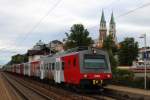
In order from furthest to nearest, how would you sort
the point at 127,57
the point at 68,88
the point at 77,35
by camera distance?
the point at 127,57, the point at 77,35, the point at 68,88

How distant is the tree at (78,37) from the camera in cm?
6103

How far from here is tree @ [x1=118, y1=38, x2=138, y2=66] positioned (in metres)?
117

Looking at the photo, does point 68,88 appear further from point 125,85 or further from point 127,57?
point 127,57

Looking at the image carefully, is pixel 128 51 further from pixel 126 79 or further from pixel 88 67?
pixel 88 67

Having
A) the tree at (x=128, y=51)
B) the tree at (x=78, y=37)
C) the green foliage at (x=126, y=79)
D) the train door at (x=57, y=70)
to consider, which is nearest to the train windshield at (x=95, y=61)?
the green foliage at (x=126, y=79)

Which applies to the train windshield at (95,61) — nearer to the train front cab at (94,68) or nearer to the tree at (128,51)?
the train front cab at (94,68)

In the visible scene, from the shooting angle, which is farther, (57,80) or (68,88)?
(57,80)

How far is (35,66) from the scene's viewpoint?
52688mm

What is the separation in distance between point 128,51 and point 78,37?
195ft

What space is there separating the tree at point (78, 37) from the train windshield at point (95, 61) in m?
33.2

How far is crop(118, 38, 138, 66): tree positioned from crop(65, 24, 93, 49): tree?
52259 mm

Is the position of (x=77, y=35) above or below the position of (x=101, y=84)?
above

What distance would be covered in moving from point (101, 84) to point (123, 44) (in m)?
96.3

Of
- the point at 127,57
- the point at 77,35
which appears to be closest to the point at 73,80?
the point at 77,35
